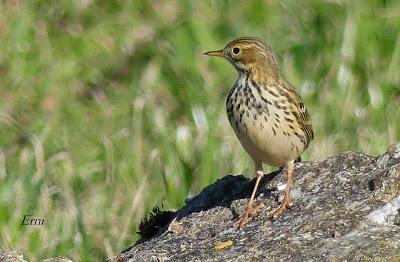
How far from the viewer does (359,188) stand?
5062 mm

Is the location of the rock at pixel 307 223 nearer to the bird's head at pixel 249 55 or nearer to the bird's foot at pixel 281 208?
the bird's foot at pixel 281 208

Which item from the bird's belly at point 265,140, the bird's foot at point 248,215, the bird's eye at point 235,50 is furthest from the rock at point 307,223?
the bird's eye at point 235,50

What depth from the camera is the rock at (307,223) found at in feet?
14.8

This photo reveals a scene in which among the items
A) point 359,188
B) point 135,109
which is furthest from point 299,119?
point 135,109

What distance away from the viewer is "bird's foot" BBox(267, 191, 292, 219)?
16.9 ft

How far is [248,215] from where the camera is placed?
5258 millimetres

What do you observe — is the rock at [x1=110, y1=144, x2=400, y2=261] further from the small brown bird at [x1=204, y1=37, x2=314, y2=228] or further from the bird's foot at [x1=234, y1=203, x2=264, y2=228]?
the small brown bird at [x1=204, y1=37, x2=314, y2=228]

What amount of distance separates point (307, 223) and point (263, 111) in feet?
4.81

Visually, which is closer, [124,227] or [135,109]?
[124,227]

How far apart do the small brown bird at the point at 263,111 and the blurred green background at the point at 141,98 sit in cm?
133

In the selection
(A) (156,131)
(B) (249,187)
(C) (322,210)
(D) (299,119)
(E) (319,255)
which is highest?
(A) (156,131)

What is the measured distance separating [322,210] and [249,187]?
1.05 meters

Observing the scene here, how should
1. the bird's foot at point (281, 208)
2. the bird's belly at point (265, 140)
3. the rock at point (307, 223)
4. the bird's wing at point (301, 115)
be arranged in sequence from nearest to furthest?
the rock at point (307, 223) → the bird's foot at point (281, 208) → the bird's belly at point (265, 140) → the bird's wing at point (301, 115)

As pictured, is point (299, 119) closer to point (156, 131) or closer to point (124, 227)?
point (124, 227)
